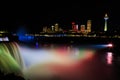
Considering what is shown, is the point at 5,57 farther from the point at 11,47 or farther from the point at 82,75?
the point at 82,75

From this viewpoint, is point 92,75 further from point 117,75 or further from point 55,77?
point 55,77

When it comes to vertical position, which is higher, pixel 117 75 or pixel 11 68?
pixel 11 68

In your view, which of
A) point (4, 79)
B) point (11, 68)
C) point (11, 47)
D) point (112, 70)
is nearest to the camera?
point (4, 79)

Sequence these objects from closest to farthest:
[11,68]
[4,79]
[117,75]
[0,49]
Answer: [4,79] → [11,68] → [0,49] → [117,75]

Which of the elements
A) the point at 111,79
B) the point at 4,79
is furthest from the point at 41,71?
the point at 4,79

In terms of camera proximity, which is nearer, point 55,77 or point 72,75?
point 55,77

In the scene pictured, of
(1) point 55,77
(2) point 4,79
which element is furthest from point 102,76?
(2) point 4,79

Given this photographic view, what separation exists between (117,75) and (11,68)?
10.4 m

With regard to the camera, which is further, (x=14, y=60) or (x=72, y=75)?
(x=72, y=75)

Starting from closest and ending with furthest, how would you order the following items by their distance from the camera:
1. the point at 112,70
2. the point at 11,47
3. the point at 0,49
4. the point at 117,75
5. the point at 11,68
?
the point at 11,68, the point at 0,49, the point at 11,47, the point at 117,75, the point at 112,70

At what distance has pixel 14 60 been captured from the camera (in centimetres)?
2114

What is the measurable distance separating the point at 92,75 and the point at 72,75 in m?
1.94

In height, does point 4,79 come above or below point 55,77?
above

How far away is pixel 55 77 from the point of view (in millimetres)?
21219
